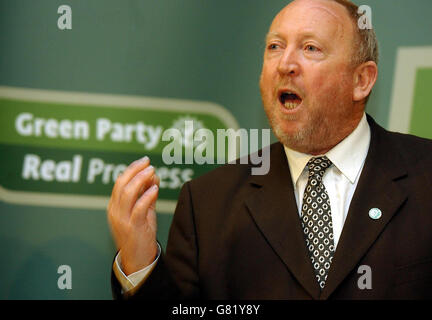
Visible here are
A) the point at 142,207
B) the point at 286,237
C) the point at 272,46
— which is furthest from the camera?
the point at 272,46

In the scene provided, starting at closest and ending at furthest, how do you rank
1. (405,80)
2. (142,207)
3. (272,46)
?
(142,207) < (272,46) < (405,80)

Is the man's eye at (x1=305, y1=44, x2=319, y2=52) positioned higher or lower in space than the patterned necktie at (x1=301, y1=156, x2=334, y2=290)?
higher

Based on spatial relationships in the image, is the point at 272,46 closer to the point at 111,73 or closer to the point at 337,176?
the point at 337,176

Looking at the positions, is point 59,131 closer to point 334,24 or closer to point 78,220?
point 78,220

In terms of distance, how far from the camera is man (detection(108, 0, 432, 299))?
1876 millimetres

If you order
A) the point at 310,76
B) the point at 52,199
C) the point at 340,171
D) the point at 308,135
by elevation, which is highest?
the point at 310,76

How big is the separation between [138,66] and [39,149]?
1.90 feet

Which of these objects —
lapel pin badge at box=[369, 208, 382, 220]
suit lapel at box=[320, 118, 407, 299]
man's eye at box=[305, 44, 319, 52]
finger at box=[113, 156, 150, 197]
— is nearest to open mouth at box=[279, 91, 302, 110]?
man's eye at box=[305, 44, 319, 52]

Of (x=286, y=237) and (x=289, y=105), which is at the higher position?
(x=289, y=105)

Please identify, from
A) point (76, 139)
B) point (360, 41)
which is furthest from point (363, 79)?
point (76, 139)

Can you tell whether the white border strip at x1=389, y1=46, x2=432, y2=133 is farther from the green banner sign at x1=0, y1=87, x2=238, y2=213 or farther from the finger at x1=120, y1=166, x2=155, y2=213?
the finger at x1=120, y1=166, x2=155, y2=213

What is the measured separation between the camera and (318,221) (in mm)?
1974

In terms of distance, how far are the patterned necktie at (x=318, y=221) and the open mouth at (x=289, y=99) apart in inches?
9.1

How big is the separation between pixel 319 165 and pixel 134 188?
2.28ft
